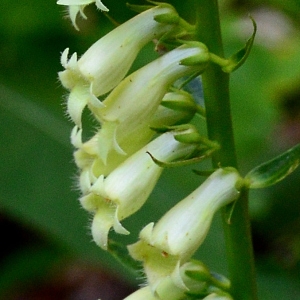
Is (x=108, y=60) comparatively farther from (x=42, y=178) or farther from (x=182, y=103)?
(x=42, y=178)

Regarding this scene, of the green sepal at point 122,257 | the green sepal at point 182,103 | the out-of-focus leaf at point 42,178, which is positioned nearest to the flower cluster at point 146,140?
the green sepal at point 182,103

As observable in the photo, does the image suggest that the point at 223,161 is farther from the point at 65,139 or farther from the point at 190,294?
the point at 65,139

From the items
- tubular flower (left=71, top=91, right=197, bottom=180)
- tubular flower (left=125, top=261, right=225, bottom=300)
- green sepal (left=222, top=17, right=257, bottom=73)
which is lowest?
tubular flower (left=125, top=261, right=225, bottom=300)

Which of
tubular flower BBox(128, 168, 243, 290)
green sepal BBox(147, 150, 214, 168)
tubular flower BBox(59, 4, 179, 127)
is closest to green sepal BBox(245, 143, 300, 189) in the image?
tubular flower BBox(128, 168, 243, 290)

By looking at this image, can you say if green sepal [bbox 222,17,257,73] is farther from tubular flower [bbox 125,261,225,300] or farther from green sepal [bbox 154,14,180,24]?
tubular flower [bbox 125,261,225,300]

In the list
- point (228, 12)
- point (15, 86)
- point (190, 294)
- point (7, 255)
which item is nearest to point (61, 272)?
point (7, 255)

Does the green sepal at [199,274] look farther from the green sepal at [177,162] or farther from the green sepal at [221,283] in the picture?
the green sepal at [177,162]

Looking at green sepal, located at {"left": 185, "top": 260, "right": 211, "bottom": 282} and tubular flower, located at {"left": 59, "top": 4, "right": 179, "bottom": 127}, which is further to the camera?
green sepal, located at {"left": 185, "top": 260, "right": 211, "bottom": 282}

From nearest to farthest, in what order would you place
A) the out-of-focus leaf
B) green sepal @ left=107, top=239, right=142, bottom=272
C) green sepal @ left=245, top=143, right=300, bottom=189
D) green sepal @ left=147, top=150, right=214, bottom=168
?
1. green sepal @ left=147, top=150, right=214, bottom=168
2. green sepal @ left=245, top=143, right=300, bottom=189
3. green sepal @ left=107, top=239, right=142, bottom=272
4. the out-of-focus leaf
